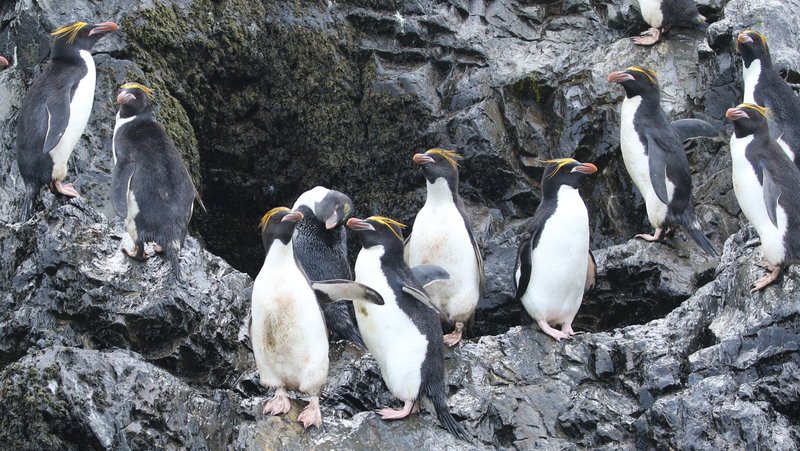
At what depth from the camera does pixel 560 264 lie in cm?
716

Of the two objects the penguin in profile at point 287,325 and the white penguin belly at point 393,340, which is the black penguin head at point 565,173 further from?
the penguin in profile at point 287,325

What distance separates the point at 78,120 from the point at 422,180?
306 centimetres

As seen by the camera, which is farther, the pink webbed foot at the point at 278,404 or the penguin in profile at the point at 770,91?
the penguin in profile at the point at 770,91

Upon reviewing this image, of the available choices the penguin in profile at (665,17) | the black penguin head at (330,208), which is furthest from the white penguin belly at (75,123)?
the penguin in profile at (665,17)

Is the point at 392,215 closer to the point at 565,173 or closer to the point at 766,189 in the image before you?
the point at 565,173

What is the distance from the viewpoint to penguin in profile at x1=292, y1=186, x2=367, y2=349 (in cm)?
758

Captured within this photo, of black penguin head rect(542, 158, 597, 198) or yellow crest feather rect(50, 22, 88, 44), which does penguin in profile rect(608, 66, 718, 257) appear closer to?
black penguin head rect(542, 158, 597, 198)

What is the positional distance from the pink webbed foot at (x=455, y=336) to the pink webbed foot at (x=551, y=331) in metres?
0.50

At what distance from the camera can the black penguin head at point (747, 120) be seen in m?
7.24

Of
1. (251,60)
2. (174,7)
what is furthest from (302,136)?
(174,7)

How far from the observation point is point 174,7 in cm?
926

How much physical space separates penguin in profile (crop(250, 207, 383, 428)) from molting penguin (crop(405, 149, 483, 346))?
Result: 131 cm

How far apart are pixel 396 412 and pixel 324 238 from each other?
2.06m

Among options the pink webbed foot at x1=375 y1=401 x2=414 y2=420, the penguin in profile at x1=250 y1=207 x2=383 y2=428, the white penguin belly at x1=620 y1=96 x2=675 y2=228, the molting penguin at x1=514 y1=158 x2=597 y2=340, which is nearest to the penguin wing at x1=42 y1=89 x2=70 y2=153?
the penguin in profile at x1=250 y1=207 x2=383 y2=428
